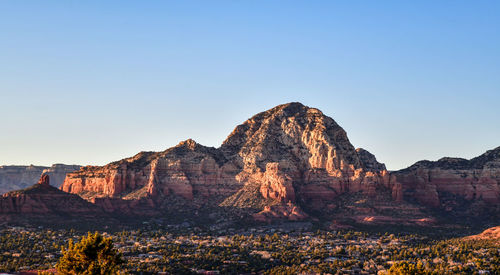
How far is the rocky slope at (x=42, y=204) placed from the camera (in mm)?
171500

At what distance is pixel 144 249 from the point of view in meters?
142

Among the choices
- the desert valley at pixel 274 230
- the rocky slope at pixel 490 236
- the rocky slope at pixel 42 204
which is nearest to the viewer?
the desert valley at pixel 274 230

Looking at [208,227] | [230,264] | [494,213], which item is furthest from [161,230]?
[494,213]

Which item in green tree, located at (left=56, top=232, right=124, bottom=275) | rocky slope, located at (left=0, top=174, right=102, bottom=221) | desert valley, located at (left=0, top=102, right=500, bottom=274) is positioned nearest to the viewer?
green tree, located at (left=56, top=232, right=124, bottom=275)

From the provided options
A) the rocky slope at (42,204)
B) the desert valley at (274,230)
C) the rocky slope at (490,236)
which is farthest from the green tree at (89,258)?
the rocky slope at (490,236)

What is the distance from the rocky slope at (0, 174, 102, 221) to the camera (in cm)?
17150

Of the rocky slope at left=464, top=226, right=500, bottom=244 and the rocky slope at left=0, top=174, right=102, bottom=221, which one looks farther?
the rocky slope at left=0, top=174, right=102, bottom=221

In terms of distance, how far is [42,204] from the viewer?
176m

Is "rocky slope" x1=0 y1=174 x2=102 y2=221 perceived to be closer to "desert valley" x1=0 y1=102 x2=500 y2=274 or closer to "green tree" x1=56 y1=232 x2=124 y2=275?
"desert valley" x1=0 y1=102 x2=500 y2=274

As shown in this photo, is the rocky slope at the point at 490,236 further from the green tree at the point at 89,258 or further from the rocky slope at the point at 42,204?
the rocky slope at the point at 42,204

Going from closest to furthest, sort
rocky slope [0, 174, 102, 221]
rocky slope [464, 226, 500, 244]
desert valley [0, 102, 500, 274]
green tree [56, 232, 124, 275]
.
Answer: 1. green tree [56, 232, 124, 275]
2. desert valley [0, 102, 500, 274]
3. rocky slope [464, 226, 500, 244]
4. rocky slope [0, 174, 102, 221]

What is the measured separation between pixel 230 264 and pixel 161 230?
51.2m

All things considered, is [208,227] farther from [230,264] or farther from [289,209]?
[230,264]

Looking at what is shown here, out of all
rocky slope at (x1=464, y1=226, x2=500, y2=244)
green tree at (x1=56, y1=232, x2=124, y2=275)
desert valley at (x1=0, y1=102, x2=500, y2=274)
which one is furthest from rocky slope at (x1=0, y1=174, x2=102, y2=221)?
rocky slope at (x1=464, y1=226, x2=500, y2=244)
